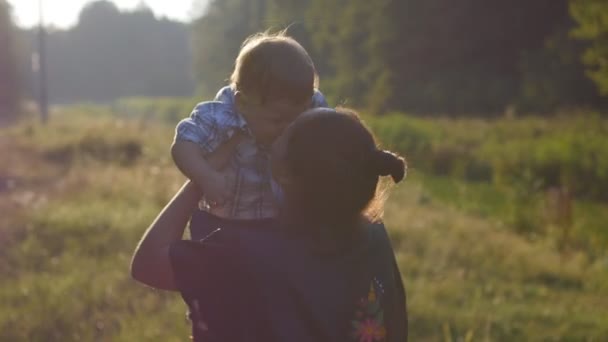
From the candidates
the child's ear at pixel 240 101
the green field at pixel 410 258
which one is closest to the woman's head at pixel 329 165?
the child's ear at pixel 240 101

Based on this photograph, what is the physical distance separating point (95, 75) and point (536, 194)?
84990 millimetres

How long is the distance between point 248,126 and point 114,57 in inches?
3543

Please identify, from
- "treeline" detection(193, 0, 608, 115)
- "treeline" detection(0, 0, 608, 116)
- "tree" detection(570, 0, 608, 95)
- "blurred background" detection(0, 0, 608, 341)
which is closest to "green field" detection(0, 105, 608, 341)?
"blurred background" detection(0, 0, 608, 341)

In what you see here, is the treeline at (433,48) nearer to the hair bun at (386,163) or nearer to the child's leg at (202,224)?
the child's leg at (202,224)

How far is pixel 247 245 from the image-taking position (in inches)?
62.9

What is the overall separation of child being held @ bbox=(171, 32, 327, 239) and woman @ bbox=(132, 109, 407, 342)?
230mm

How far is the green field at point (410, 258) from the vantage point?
541cm

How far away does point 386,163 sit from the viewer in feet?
5.16

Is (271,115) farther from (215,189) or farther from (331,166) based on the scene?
(331,166)

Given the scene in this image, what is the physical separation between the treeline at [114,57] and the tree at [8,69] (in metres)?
31.4

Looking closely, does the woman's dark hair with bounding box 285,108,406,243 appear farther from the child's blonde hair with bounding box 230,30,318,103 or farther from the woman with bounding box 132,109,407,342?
the child's blonde hair with bounding box 230,30,318,103

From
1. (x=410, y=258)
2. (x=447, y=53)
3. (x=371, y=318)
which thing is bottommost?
(x=447, y=53)

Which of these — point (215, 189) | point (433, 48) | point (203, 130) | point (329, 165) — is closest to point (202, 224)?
point (215, 189)

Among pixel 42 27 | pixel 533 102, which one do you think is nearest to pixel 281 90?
pixel 533 102
